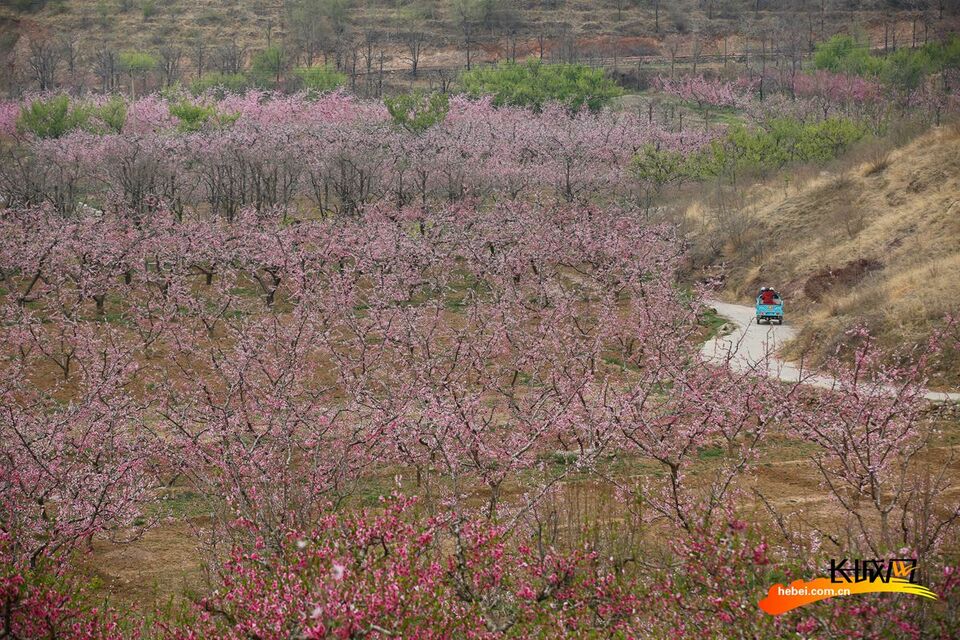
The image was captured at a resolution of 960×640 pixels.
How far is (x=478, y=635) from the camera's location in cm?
745

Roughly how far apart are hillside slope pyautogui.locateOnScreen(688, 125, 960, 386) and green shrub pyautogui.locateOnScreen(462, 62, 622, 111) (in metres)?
29.0

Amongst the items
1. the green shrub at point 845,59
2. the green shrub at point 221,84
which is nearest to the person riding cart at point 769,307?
the green shrub at point 221,84

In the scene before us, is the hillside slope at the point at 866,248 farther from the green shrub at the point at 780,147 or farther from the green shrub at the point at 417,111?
the green shrub at the point at 417,111

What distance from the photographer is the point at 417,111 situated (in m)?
59.3

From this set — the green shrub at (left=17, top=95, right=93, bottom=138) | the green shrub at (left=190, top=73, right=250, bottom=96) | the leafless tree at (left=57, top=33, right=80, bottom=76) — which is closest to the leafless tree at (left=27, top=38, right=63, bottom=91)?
the leafless tree at (left=57, top=33, right=80, bottom=76)

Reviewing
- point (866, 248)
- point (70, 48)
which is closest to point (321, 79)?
point (70, 48)

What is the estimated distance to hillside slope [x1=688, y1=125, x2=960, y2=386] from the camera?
25.6 metres

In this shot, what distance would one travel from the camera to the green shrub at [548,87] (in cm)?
7212

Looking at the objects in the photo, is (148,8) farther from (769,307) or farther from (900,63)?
(769,307)

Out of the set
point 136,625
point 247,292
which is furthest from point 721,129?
point 136,625

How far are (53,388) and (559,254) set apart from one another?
57.9 ft

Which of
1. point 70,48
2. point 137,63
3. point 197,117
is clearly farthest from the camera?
point 70,48

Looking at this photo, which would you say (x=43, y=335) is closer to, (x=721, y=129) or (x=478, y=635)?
(x=478, y=635)

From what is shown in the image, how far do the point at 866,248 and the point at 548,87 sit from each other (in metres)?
43.7
